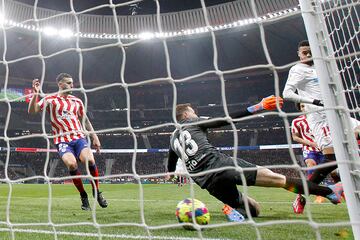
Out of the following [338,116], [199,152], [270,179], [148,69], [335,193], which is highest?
[148,69]

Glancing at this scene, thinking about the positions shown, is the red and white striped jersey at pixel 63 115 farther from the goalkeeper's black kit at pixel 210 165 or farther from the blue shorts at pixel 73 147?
the goalkeeper's black kit at pixel 210 165

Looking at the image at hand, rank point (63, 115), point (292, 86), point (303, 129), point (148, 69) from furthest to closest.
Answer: point (148, 69), point (303, 129), point (63, 115), point (292, 86)

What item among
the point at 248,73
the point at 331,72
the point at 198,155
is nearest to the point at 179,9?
the point at 248,73

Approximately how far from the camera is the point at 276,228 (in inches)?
125

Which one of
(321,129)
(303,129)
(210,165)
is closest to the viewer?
(210,165)

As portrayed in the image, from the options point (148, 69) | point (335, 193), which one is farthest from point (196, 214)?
point (148, 69)

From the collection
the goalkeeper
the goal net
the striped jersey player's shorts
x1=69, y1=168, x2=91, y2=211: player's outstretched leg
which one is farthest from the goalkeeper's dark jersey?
the goal net

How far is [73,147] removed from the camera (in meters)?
4.96

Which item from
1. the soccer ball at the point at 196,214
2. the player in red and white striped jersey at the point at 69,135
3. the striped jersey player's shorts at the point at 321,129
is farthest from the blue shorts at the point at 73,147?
the striped jersey player's shorts at the point at 321,129

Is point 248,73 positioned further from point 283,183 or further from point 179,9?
point 283,183

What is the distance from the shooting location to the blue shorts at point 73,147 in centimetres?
485

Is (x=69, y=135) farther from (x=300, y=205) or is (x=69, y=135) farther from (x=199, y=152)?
(x=300, y=205)

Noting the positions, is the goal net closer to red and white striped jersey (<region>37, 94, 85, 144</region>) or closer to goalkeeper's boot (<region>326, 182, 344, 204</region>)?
red and white striped jersey (<region>37, 94, 85, 144</region>)

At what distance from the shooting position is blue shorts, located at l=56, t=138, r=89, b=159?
15.9 ft
